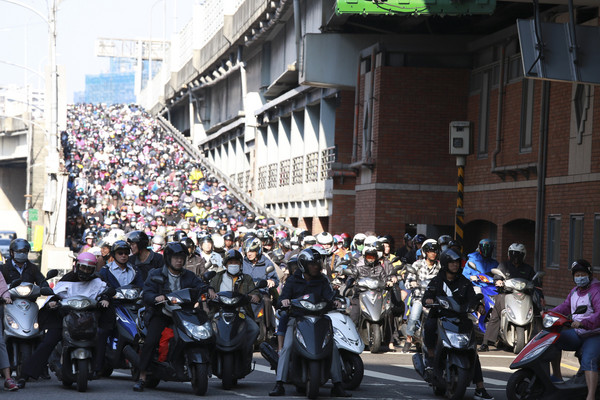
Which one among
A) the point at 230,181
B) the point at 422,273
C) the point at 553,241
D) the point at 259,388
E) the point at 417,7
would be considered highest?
the point at 417,7

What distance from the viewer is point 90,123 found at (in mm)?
72250

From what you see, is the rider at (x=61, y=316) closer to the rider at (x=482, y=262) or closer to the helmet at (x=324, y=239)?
the rider at (x=482, y=262)

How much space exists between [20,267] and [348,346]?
3.98 metres

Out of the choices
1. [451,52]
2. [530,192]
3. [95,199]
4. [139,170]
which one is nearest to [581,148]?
[530,192]

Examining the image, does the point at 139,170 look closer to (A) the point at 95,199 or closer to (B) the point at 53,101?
(A) the point at 95,199

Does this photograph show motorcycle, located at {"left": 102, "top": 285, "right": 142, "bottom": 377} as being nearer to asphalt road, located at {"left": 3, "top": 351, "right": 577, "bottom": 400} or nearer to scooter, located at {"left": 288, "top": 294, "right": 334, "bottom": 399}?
asphalt road, located at {"left": 3, "top": 351, "right": 577, "bottom": 400}

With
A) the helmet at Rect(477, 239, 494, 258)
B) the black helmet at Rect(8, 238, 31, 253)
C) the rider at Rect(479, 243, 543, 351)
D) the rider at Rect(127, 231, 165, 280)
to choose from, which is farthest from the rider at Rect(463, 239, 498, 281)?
the black helmet at Rect(8, 238, 31, 253)

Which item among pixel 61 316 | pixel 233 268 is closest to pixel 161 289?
pixel 61 316

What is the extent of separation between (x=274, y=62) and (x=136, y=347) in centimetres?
3904

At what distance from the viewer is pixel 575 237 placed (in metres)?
22.6

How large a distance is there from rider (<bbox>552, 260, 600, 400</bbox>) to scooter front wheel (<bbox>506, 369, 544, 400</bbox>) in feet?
0.72

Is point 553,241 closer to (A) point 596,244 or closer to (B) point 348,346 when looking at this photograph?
(A) point 596,244

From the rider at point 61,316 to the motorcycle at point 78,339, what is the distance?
0.20m

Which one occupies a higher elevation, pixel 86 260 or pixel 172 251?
pixel 172 251
